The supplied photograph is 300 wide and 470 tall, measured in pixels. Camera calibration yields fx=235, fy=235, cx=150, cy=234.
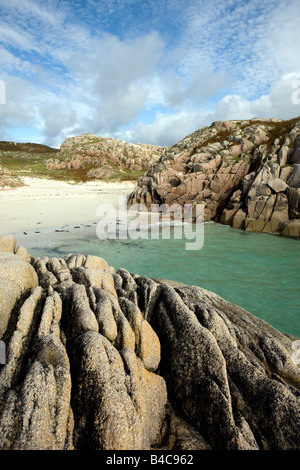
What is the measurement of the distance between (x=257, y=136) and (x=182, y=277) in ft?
109

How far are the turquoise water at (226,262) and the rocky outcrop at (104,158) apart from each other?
3852 inches

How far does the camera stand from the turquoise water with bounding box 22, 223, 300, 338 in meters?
13.5

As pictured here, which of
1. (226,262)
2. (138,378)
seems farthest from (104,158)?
(138,378)

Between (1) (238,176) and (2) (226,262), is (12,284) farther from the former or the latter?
(1) (238,176)

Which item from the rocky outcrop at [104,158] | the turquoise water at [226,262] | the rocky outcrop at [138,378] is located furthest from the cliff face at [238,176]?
the rocky outcrop at [104,158]

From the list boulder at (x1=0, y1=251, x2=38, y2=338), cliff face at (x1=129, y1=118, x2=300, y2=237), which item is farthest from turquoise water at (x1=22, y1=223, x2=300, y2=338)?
boulder at (x1=0, y1=251, x2=38, y2=338)

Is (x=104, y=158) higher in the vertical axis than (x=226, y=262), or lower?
higher

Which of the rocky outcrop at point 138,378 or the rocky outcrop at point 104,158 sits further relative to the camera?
the rocky outcrop at point 104,158

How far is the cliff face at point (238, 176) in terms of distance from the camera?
93.2 feet

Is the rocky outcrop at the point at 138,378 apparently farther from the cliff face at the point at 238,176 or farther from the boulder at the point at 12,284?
the cliff face at the point at 238,176

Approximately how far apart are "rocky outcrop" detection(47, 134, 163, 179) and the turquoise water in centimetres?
9784

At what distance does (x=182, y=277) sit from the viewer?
663 inches

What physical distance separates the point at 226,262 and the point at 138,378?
52.1 ft

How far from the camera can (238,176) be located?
117 feet
